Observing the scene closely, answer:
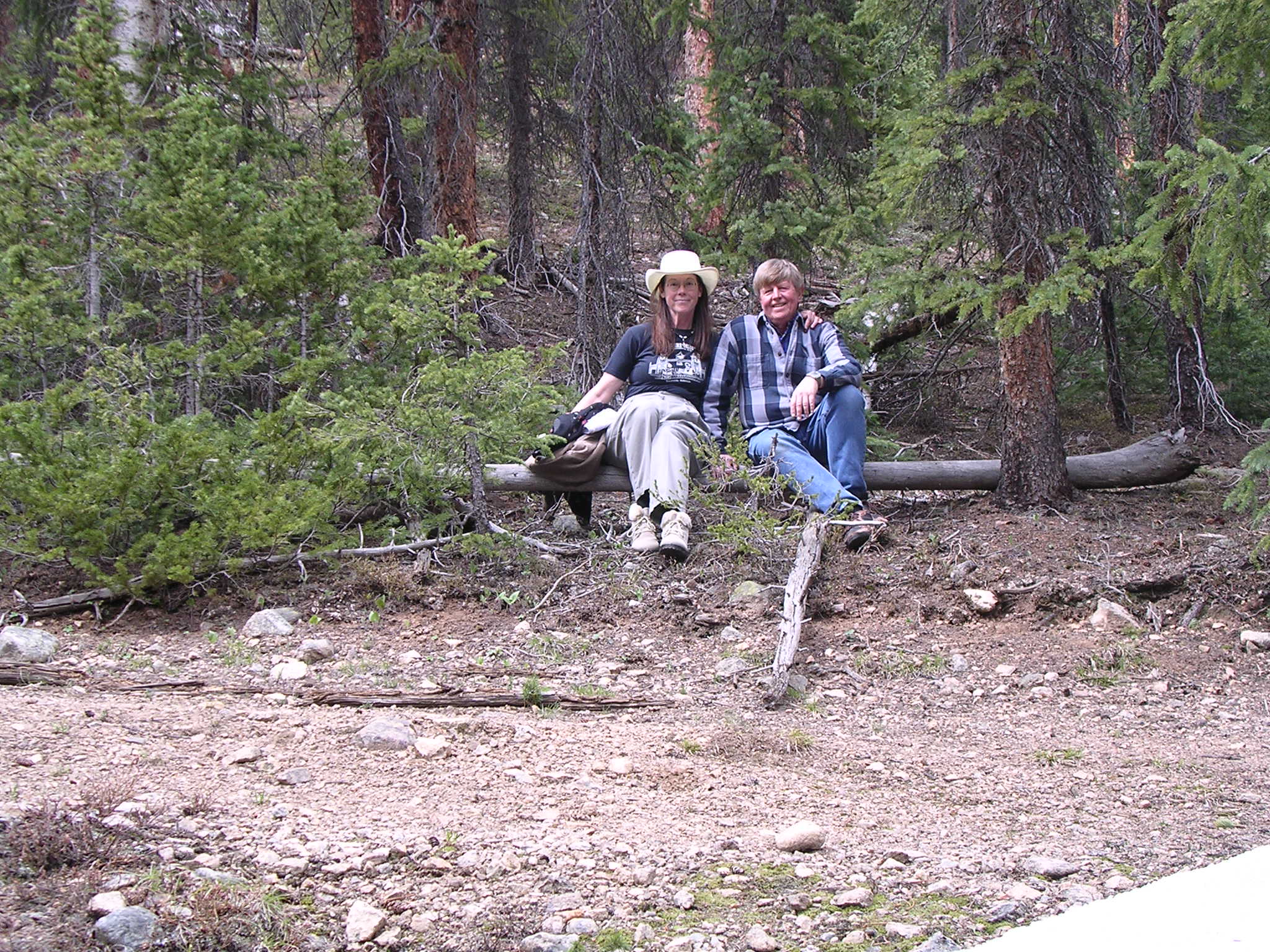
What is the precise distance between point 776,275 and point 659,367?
0.99 m

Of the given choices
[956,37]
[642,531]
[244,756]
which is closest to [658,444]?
[642,531]

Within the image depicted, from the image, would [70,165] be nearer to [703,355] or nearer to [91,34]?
[91,34]

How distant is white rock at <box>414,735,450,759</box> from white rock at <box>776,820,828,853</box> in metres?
1.30

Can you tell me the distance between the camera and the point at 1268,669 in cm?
493

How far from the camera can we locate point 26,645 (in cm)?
488

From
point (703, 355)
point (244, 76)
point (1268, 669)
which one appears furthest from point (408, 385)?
point (1268, 669)

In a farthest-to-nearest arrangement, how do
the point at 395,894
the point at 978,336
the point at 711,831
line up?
the point at 978,336 → the point at 711,831 → the point at 395,894

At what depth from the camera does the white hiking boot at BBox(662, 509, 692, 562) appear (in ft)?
20.5

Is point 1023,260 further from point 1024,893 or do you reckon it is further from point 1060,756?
point 1024,893

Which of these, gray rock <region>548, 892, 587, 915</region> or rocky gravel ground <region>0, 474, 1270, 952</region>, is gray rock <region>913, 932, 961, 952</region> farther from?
gray rock <region>548, 892, 587, 915</region>

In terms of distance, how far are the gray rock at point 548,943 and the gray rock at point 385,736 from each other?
1368 millimetres

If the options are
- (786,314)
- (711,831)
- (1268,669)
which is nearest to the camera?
(711,831)

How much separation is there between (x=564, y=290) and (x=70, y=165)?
21.5ft

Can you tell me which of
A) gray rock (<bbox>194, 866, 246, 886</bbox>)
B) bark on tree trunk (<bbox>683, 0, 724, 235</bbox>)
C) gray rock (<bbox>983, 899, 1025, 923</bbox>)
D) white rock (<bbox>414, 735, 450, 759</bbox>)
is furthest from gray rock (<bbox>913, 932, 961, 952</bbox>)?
bark on tree trunk (<bbox>683, 0, 724, 235</bbox>)
